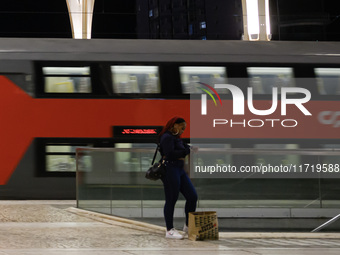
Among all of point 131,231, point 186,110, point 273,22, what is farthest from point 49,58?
point 273,22

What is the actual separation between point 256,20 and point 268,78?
4.24m

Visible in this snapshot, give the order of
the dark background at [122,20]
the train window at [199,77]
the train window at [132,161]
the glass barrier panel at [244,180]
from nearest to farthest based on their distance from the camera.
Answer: the glass barrier panel at [244,180]
the train window at [132,161]
the train window at [199,77]
the dark background at [122,20]

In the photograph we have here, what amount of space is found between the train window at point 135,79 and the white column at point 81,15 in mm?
5124

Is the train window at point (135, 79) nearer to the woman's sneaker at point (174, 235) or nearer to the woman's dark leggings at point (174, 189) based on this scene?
the woman's dark leggings at point (174, 189)

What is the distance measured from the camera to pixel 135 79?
15.0 metres

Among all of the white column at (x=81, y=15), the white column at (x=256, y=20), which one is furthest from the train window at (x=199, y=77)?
Result: the white column at (x=81, y=15)

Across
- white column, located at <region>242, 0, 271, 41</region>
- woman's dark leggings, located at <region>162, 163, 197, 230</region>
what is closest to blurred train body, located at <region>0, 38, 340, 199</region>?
white column, located at <region>242, 0, 271, 41</region>

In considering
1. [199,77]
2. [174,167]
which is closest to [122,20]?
[199,77]

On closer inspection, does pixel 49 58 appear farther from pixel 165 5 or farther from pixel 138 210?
pixel 165 5

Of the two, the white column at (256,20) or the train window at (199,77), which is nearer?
the train window at (199,77)

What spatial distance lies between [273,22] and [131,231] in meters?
35.0

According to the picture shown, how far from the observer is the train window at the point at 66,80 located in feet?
48.2

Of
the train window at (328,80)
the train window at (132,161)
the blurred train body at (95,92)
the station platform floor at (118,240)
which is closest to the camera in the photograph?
the station platform floor at (118,240)

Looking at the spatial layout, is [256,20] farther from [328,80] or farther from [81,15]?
[81,15]
